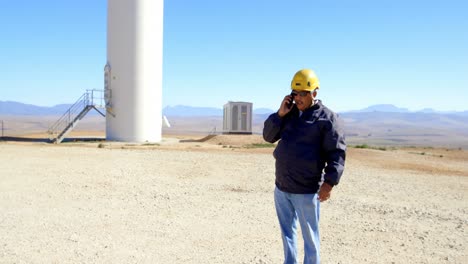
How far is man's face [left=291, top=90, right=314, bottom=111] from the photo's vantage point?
3.93 metres

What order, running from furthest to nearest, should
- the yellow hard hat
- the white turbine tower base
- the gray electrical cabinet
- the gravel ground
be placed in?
the gray electrical cabinet
the white turbine tower base
the gravel ground
the yellow hard hat

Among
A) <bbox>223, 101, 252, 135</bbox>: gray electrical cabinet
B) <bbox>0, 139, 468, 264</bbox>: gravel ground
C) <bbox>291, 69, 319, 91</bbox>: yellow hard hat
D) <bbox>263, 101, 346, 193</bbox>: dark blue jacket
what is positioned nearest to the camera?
<bbox>263, 101, 346, 193</bbox>: dark blue jacket

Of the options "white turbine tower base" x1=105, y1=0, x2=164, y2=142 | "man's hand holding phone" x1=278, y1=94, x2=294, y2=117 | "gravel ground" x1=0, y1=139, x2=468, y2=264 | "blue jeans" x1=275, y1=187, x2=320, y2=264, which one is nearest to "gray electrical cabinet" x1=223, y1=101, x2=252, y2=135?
"white turbine tower base" x1=105, y1=0, x2=164, y2=142

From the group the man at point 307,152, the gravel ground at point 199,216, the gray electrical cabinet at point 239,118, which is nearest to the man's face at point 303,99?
the man at point 307,152

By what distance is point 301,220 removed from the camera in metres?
4.00

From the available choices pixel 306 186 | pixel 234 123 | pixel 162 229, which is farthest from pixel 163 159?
pixel 234 123

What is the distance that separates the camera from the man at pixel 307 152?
12.4 feet

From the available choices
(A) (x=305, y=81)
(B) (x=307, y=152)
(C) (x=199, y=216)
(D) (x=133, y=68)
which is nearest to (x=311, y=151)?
(B) (x=307, y=152)

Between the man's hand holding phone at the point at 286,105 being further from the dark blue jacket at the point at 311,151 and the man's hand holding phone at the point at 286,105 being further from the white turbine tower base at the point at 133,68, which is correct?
the white turbine tower base at the point at 133,68

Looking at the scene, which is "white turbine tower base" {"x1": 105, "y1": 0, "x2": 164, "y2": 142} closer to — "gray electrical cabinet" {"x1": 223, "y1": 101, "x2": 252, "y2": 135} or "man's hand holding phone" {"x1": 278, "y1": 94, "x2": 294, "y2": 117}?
"gray electrical cabinet" {"x1": 223, "y1": 101, "x2": 252, "y2": 135}

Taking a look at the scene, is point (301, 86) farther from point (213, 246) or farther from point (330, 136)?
point (213, 246)

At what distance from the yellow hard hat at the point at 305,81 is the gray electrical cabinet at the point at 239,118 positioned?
26.7 metres

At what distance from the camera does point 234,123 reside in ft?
101

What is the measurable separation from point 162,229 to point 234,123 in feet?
80.0
